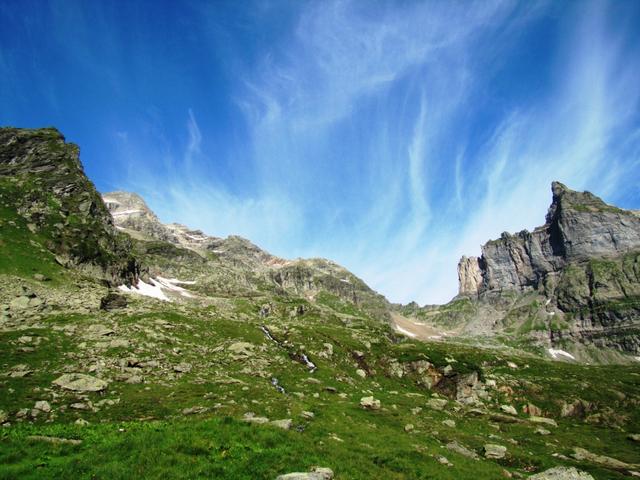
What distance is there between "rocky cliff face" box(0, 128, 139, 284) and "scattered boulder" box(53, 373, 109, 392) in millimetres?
63106

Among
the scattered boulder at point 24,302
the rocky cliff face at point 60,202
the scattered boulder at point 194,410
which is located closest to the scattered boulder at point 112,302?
the scattered boulder at point 24,302

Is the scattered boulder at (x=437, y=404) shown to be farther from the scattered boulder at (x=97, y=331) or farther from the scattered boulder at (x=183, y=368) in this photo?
the scattered boulder at (x=97, y=331)

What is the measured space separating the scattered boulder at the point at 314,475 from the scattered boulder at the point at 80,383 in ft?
86.1

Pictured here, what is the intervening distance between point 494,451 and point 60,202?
12330 cm

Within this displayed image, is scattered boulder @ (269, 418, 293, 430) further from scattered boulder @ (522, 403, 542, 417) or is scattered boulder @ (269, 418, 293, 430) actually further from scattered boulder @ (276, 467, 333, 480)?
scattered boulder @ (522, 403, 542, 417)

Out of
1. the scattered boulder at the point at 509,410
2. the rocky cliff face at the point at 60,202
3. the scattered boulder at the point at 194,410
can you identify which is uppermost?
the rocky cliff face at the point at 60,202

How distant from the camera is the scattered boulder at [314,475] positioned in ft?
54.8

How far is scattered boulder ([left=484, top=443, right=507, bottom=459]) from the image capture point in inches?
1280

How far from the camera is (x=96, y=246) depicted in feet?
348

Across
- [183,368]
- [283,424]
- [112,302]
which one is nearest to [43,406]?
[183,368]

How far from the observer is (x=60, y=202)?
109562mm

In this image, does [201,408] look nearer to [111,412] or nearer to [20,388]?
[111,412]

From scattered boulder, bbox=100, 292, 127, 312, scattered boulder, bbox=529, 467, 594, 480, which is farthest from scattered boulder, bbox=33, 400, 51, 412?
scattered boulder, bbox=100, 292, 127, 312

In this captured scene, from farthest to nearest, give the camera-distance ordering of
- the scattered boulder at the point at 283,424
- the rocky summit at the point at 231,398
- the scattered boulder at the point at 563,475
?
the scattered boulder at the point at 283,424 < the scattered boulder at the point at 563,475 < the rocky summit at the point at 231,398
